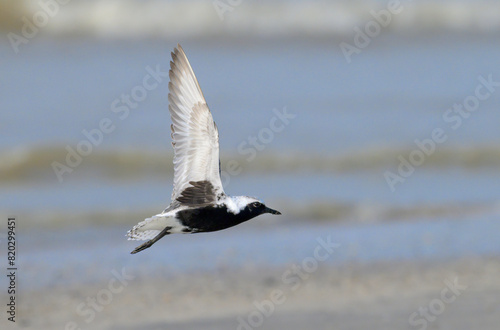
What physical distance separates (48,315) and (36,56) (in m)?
10.8

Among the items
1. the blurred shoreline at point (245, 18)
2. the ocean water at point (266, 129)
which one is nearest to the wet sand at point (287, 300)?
the ocean water at point (266, 129)

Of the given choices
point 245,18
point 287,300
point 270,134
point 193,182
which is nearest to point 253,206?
point 193,182

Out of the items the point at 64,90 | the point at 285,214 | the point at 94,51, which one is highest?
the point at 94,51

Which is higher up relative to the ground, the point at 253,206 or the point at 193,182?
the point at 193,182

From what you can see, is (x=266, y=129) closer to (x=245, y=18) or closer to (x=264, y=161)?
(x=264, y=161)

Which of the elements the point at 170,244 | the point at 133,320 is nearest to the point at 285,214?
the point at 170,244

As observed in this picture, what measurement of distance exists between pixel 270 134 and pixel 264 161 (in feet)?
3.76

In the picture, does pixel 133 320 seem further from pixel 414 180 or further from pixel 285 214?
pixel 414 180

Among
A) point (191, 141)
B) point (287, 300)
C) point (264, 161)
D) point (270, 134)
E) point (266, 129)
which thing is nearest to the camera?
point (191, 141)

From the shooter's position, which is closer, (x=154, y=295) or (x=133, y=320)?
(x=133, y=320)

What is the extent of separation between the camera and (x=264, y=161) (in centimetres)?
1295

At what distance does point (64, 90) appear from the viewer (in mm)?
15305

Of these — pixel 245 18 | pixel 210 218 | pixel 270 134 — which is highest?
pixel 245 18

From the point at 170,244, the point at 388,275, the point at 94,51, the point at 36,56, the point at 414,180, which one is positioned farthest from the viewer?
the point at 94,51
